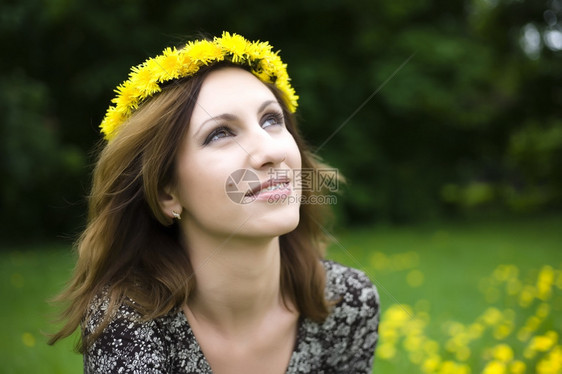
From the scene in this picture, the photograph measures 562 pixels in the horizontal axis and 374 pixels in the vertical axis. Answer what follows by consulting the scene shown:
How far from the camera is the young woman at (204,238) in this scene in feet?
6.58

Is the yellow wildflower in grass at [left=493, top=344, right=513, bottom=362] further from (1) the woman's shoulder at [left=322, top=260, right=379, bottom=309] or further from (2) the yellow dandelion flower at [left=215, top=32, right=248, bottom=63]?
(2) the yellow dandelion flower at [left=215, top=32, right=248, bottom=63]

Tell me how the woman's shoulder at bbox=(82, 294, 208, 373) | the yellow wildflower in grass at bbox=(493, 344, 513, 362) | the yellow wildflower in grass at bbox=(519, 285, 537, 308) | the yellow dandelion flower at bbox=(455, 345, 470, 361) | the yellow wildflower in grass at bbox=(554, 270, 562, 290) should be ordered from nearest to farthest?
the woman's shoulder at bbox=(82, 294, 208, 373), the yellow wildflower in grass at bbox=(493, 344, 513, 362), the yellow dandelion flower at bbox=(455, 345, 470, 361), the yellow wildflower in grass at bbox=(554, 270, 562, 290), the yellow wildflower in grass at bbox=(519, 285, 537, 308)

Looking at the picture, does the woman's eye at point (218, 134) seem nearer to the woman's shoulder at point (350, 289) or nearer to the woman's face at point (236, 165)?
the woman's face at point (236, 165)

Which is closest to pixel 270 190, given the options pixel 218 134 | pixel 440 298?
pixel 218 134

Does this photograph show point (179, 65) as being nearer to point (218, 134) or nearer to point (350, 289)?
point (218, 134)

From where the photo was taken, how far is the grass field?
3182 millimetres

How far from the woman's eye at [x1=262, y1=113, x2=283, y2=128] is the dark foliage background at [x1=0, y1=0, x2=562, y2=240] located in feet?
24.7

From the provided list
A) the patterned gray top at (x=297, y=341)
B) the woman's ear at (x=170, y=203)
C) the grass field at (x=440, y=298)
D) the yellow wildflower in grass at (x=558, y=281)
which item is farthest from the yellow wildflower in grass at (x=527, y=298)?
the woman's ear at (x=170, y=203)

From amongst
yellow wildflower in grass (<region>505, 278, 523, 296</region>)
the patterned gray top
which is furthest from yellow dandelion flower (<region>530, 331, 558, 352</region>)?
yellow wildflower in grass (<region>505, 278, 523, 296</region>)

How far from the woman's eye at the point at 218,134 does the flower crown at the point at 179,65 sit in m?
0.25

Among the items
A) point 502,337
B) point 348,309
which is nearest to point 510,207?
point 502,337

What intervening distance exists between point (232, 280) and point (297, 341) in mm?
433

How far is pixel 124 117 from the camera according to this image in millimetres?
2221

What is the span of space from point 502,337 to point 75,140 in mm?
10383
